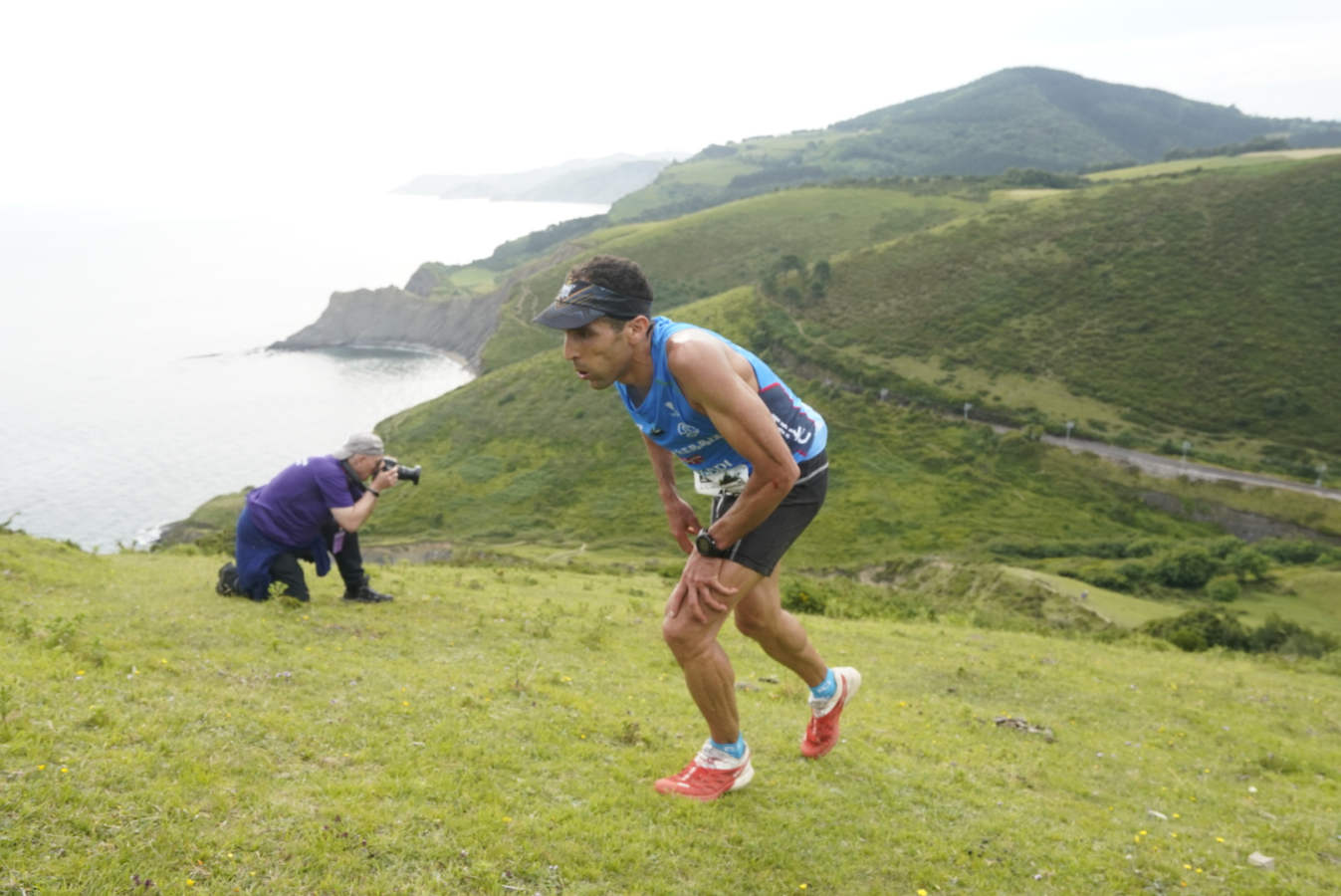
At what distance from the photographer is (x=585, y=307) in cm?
441

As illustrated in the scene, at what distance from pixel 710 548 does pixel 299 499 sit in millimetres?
6689

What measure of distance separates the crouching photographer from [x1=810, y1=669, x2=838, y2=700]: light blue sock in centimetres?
549

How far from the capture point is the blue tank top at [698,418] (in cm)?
455

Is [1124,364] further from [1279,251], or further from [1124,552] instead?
[1124,552]

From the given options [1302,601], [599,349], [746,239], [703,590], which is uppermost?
[746,239]

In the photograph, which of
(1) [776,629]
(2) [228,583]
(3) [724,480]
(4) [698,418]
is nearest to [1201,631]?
(1) [776,629]

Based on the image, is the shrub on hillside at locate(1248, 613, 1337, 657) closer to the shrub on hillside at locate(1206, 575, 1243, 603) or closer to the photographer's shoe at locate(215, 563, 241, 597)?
the shrub on hillside at locate(1206, 575, 1243, 603)

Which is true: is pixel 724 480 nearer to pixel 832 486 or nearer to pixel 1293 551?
pixel 832 486

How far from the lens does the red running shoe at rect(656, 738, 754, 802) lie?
17.0ft

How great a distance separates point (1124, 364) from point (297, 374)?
14445 centimetres

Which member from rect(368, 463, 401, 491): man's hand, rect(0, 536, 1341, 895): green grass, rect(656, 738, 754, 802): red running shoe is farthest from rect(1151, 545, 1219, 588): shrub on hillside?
rect(656, 738, 754, 802): red running shoe

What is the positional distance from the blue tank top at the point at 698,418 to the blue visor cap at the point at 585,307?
25cm

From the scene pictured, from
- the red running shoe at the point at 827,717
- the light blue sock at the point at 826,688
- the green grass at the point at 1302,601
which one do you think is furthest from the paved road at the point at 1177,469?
the light blue sock at the point at 826,688

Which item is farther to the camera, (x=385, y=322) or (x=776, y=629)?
(x=385, y=322)
